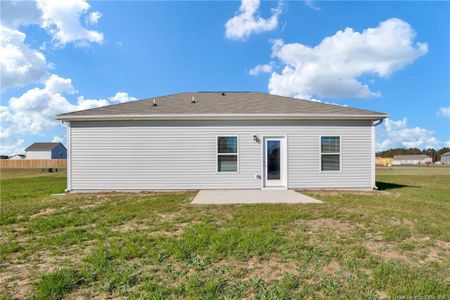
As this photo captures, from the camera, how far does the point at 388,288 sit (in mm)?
2957

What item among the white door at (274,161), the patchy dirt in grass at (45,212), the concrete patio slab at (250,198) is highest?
the white door at (274,161)

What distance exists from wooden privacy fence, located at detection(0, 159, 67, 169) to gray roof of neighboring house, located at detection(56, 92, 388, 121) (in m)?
30.7

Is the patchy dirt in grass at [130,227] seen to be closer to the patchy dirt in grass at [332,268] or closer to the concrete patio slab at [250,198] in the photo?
the concrete patio slab at [250,198]

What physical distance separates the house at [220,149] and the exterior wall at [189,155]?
0.12ft

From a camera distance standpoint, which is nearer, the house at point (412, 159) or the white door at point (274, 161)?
the white door at point (274, 161)

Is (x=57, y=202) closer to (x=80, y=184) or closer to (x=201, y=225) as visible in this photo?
(x=80, y=184)

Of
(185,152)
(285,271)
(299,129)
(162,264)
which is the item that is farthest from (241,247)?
(299,129)

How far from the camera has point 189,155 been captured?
403 inches

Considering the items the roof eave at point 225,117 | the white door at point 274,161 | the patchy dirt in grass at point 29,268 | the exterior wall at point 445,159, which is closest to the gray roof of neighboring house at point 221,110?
the roof eave at point 225,117

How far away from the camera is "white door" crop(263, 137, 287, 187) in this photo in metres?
10.4

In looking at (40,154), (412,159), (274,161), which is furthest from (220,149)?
(412,159)

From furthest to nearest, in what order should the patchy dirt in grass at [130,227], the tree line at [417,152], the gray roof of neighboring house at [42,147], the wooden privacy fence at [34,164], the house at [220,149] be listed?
the tree line at [417,152], the gray roof of neighboring house at [42,147], the wooden privacy fence at [34,164], the house at [220,149], the patchy dirt in grass at [130,227]

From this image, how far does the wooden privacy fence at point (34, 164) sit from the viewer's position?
36125mm

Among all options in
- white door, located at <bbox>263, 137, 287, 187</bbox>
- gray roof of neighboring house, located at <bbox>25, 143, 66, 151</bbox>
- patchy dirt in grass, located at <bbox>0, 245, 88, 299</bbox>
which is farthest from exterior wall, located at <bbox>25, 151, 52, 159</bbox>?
patchy dirt in grass, located at <bbox>0, 245, 88, 299</bbox>
